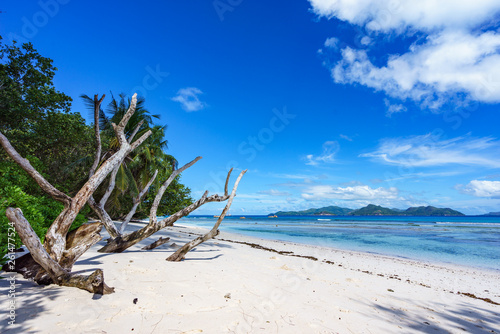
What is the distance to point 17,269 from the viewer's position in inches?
173

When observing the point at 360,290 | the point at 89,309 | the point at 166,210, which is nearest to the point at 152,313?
the point at 89,309

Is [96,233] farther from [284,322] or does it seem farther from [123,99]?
[123,99]

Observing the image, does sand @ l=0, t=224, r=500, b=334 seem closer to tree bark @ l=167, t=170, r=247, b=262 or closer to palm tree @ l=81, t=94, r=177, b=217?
tree bark @ l=167, t=170, r=247, b=262

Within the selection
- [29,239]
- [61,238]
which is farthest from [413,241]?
[29,239]

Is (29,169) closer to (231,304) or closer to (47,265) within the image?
(47,265)

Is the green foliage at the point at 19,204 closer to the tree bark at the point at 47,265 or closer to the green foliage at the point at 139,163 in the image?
the tree bark at the point at 47,265

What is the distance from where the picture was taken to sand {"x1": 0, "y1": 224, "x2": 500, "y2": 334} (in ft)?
10.6

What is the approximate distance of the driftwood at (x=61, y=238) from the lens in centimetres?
372

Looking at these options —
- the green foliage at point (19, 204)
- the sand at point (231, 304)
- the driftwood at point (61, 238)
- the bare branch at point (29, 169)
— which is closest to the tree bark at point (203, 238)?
the sand at point (231, 304)

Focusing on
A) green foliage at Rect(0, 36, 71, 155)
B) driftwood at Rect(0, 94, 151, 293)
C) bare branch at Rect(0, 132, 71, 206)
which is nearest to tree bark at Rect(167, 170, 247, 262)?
driftwood at Rect(0, 94, 151, 293)

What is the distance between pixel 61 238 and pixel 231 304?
3395 mm

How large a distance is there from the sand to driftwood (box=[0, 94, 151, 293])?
7.9 inches

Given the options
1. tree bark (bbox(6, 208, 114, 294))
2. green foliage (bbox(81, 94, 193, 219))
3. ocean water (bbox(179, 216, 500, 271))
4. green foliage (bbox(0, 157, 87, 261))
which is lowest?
ocean water (bbox(179, 216, 500, 271))

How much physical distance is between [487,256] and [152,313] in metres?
19.6
